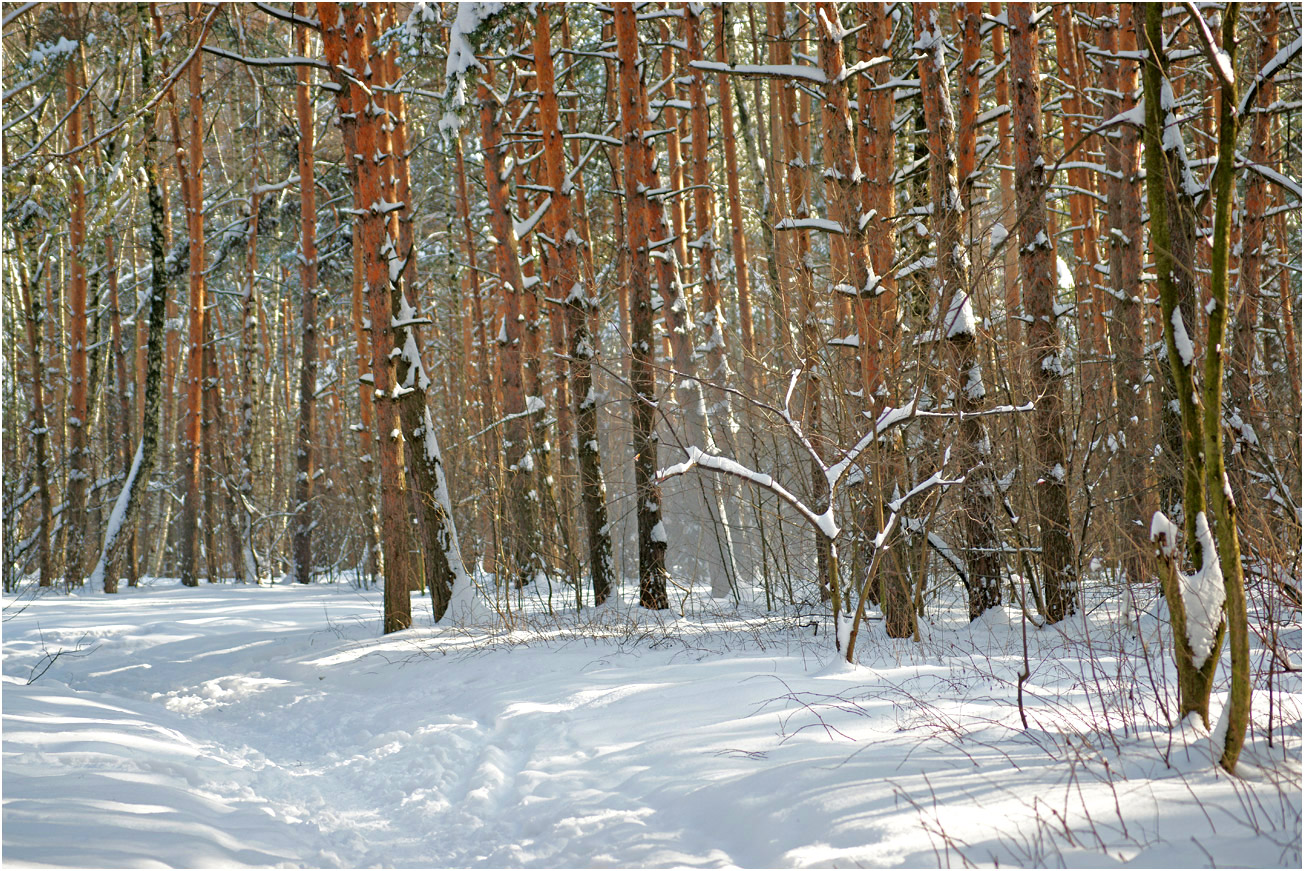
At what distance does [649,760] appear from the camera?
165 inches

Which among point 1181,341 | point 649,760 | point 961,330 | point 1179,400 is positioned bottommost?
point 649,760

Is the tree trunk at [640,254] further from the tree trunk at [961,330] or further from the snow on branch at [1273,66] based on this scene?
the snow on branch at [1273,66]

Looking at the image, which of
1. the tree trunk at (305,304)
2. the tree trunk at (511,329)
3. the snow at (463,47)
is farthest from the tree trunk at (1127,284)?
the tree trunk at (305,304)

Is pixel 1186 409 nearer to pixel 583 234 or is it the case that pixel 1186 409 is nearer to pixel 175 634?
pixel 175 634

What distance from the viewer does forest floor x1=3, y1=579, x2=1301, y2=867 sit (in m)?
2.79

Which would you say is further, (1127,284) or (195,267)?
(195,267)

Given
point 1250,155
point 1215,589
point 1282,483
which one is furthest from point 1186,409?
point 1250,155

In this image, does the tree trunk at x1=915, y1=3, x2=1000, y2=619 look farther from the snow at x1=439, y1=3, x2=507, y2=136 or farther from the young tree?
the young tree

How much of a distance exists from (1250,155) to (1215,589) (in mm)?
8273

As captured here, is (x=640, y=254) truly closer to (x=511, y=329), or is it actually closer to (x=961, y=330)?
(x=511, y=329)

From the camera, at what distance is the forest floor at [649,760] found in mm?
2789

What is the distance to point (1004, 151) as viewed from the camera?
12.6 m

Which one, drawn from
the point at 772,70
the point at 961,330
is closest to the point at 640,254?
the point at 772,70

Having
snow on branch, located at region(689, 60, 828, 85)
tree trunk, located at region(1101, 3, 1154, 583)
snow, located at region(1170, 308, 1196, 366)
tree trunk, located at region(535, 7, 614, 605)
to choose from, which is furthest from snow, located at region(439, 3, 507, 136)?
snow, located at region(1170, 308, 1196, 366)
